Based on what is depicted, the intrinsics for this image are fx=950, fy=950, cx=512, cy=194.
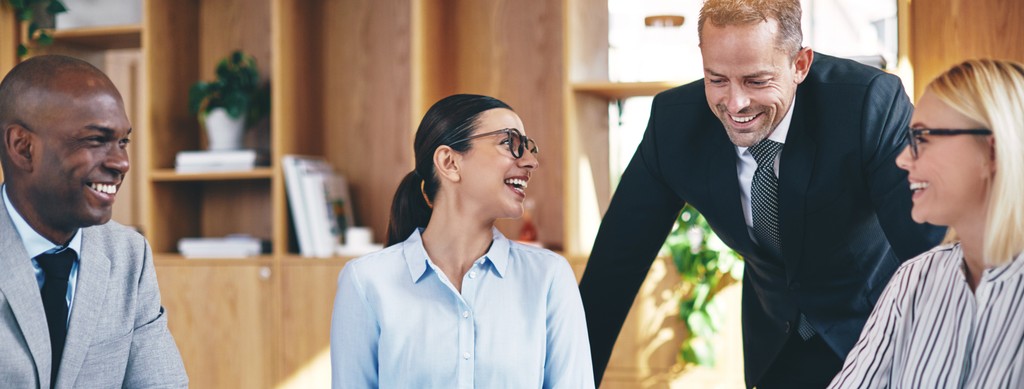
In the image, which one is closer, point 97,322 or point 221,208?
point 97,322

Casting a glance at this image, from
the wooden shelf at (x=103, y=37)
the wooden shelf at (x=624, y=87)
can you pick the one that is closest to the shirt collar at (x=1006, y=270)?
the wooden shelf at (x=624, y=87)

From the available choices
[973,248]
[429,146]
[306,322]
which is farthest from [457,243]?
[306,322]

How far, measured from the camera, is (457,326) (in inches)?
67.8

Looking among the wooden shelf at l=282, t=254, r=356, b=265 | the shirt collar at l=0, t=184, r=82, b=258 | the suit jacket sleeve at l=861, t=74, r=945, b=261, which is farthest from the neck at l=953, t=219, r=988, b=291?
the wooden shelf at l=282, t=254, r=356, b=265

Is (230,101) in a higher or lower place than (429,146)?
higher

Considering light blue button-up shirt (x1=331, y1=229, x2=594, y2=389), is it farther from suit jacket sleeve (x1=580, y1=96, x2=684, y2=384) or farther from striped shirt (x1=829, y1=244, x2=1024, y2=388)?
striped shirt (x1=829, y1=244, x2=1024, y2=388)

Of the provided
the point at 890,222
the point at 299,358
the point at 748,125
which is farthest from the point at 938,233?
the point at 299,358

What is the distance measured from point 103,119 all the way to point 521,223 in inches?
93.1

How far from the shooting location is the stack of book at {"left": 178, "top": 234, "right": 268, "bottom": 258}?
12.0ft

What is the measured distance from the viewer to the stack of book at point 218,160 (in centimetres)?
360

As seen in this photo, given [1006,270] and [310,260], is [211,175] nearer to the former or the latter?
[310,260]

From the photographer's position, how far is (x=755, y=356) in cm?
213

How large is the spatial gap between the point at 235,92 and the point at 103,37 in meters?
0.66

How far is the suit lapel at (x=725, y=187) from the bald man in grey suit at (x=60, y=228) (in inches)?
45.0
